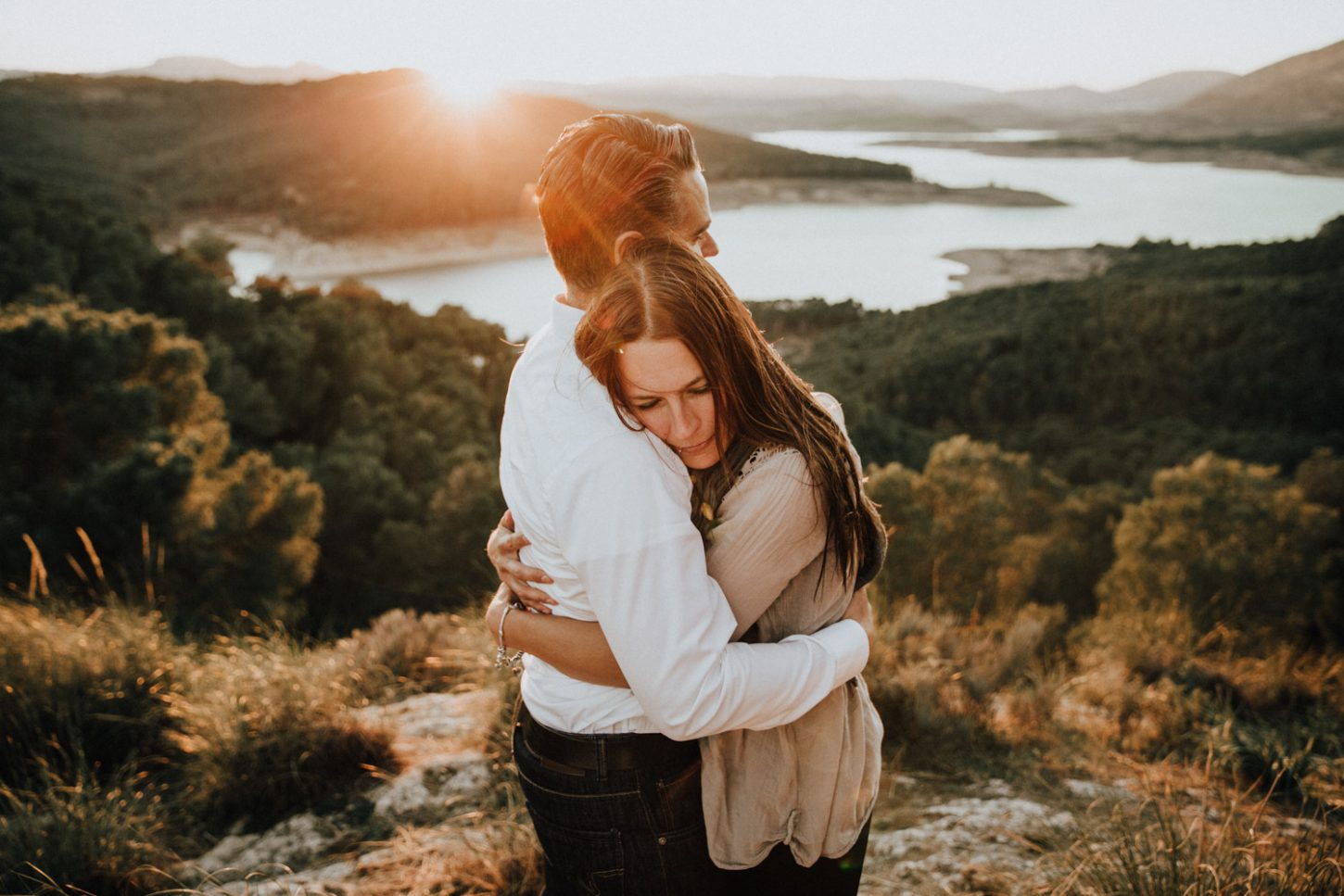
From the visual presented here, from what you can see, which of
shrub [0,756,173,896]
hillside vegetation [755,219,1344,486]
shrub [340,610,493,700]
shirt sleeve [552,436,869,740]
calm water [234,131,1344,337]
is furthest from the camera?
hillside vegetation [755,219,1344,486]

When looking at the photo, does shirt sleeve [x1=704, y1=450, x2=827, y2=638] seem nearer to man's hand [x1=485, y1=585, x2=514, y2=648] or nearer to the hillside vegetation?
man's hand [x1=485, y1=585, x2=514, y2=648]

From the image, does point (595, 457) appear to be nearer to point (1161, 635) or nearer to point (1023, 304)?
point (1161, 635)

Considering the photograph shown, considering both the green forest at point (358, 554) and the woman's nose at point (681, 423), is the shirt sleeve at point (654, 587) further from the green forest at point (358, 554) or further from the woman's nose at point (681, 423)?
the green forest at point (358, 554)

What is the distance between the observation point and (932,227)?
51812 mm

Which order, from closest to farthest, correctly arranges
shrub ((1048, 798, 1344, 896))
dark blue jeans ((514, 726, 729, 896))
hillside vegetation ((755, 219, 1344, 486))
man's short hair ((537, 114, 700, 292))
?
dark blue jeans ((514, 726, 729, 896)), man's short hair ((537, 114, 700, 292)), shrub ((1048, 798, 1344, 896)), hillside vegetation ((755, 219, 1344, 486))

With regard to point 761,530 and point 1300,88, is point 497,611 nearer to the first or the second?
point 761,530

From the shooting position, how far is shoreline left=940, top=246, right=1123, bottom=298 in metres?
52.4

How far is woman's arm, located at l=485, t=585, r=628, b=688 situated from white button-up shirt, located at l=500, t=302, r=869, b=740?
0.04m

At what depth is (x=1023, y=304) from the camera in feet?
157

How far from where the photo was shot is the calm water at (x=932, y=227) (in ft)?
101

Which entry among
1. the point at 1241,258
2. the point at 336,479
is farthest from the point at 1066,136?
the point at 336,479

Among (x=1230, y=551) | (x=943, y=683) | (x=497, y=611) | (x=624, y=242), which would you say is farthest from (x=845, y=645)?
(x=1230, y=551)

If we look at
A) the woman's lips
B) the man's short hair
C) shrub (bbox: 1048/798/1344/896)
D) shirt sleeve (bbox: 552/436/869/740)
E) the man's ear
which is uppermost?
the man's short hair

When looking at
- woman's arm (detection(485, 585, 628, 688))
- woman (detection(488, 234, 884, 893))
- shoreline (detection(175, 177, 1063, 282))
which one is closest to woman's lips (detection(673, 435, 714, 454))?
woman (detection(488, 234, 884, 893))
